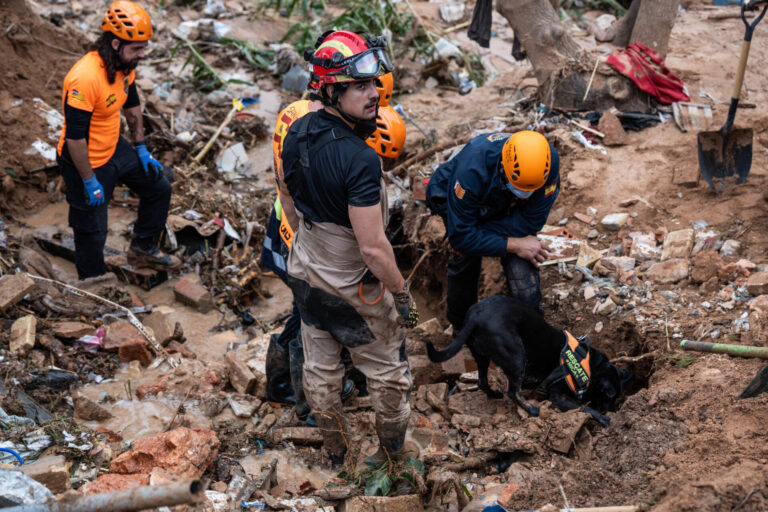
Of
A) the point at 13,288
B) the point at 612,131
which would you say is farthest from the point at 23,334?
the point at 612,131

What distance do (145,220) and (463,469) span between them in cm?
390

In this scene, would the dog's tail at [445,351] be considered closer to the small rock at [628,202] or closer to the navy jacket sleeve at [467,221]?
the navy jacket sleeve at [467,221]

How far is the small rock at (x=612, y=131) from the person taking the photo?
277 inches

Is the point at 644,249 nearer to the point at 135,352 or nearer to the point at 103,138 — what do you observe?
the point at 135,352

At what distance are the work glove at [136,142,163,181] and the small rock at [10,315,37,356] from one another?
161 cm

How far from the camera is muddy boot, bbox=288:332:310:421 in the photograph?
4270 mm

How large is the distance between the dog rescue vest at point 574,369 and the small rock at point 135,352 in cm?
299

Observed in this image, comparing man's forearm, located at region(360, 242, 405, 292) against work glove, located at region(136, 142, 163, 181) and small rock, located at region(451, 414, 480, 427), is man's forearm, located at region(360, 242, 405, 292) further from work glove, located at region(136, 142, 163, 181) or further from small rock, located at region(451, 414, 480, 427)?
work glove, located at region(136, 142, 163, 181)

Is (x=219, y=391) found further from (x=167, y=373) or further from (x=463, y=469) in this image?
(x=463, y=469)

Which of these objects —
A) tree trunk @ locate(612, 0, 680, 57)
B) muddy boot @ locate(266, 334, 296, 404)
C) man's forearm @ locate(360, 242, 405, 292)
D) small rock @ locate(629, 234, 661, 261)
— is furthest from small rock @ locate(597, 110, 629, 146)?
man's forearm @ locate(360, 242, 405, 292)

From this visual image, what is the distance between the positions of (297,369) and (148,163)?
104 inches

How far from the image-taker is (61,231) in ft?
22.1

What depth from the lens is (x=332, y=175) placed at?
3021 millimetres

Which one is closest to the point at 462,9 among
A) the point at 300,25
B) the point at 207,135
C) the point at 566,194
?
the point at 300,25
